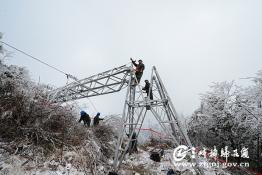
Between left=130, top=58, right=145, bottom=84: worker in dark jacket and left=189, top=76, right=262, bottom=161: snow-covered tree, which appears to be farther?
left=189, top=76, right=262, bottom=161: snow-covered tree

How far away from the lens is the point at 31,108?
746cm

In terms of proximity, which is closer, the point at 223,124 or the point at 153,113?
the point at 153,113

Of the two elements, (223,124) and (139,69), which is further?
(223,124)

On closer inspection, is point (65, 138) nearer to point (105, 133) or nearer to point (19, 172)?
point (19, 172)

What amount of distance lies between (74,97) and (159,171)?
6984mm

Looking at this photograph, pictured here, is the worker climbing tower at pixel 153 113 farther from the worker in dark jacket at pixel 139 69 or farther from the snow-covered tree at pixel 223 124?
the snow-covered tree at pixel 223 124

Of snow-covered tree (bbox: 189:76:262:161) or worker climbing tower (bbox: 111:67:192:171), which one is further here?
snow-covered tree (bbox: 189:76:262:161)

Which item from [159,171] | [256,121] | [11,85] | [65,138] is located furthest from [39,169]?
[256,121]

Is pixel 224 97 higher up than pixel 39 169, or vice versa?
pixel 224 97

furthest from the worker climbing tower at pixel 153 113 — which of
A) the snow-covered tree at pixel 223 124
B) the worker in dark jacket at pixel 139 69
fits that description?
the snow-covered tree at pixel 223 124

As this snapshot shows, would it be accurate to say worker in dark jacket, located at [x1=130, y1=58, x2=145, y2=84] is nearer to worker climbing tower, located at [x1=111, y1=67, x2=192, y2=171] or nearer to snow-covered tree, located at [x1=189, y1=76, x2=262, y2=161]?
worker climbing tower, located at [x1=111, y1=67, x2=192, y2=171]

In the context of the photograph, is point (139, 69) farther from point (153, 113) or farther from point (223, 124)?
point (223, 124)

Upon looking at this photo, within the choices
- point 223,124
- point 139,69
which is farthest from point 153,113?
point 223,124

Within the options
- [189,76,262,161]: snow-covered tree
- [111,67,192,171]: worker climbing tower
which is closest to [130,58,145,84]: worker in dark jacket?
[111,67,192,171]: worker climbing tower
